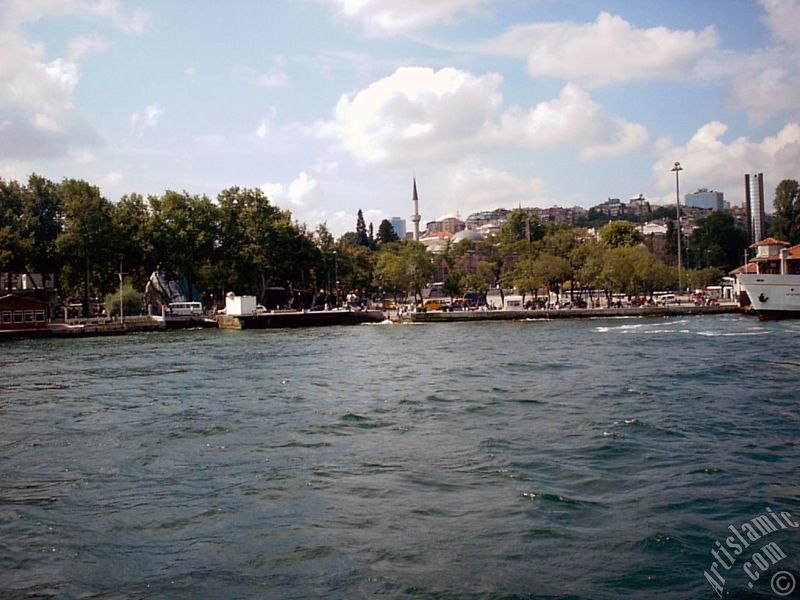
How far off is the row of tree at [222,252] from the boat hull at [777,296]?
59.9ft

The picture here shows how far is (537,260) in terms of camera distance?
7588 centimetres

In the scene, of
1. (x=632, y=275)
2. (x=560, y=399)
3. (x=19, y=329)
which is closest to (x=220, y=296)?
(x=19, y=329)

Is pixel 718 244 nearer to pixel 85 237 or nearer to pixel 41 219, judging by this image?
pixel 85 237

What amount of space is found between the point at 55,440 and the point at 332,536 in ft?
28.9

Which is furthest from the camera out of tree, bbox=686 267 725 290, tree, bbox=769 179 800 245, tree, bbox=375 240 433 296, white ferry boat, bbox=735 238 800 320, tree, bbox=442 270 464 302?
tree, bbox=769 179 800 245

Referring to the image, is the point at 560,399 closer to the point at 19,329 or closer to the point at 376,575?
the point at 376,575

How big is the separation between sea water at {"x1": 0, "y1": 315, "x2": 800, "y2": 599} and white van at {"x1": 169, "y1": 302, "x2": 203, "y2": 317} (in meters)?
48.1

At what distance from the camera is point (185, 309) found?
235ft

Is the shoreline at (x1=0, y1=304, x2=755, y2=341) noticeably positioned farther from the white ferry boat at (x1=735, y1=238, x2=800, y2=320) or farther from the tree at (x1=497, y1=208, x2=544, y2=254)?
the tree at (x1=497, y1=208, x2=544, y2=254)

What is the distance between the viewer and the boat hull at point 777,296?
52281 millimetres

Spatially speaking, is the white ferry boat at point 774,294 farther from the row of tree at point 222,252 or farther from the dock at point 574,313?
the row of tree at point 222,252

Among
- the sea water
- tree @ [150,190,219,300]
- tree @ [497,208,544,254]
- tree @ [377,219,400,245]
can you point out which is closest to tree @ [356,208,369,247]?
tree @ [377,219,400,245]

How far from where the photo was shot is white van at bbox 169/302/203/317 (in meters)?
71.0

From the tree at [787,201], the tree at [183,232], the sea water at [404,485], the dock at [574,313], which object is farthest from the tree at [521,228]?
the sea water at [404,485]
